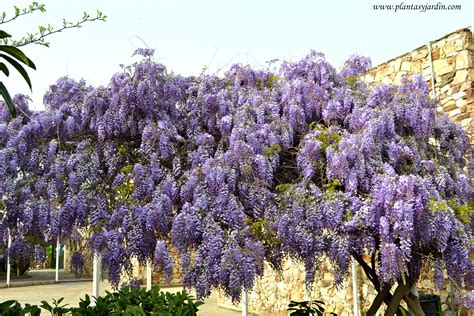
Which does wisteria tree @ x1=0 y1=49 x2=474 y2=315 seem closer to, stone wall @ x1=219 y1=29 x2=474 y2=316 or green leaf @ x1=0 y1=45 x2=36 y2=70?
green leaf @ x1=0 y1=45 x2=36 y2=70

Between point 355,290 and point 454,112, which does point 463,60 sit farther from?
point 355,290

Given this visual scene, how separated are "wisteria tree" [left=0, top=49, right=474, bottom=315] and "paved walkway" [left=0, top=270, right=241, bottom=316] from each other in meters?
6.11

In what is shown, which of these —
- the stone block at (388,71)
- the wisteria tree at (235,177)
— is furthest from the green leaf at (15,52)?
the stone block at (388,71)

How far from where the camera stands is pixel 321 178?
13.1 ft

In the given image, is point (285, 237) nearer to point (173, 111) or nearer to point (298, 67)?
point (173, 111)

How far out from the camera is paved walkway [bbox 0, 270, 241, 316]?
34.8 feet

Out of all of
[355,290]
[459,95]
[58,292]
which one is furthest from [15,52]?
[58,292]

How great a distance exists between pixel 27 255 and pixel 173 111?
1.62 meters

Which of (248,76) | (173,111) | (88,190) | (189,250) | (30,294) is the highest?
(248,76)

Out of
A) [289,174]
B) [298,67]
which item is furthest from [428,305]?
[298,67]

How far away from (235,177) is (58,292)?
10840mm

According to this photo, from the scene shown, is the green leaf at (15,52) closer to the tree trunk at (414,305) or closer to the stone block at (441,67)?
the tree trunk at (414,305)

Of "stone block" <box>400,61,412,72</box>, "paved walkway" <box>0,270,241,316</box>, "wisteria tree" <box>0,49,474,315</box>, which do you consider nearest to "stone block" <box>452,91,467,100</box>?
"stone block" <box>400,61,412,72</box>

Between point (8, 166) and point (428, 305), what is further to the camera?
point (428, 305)
